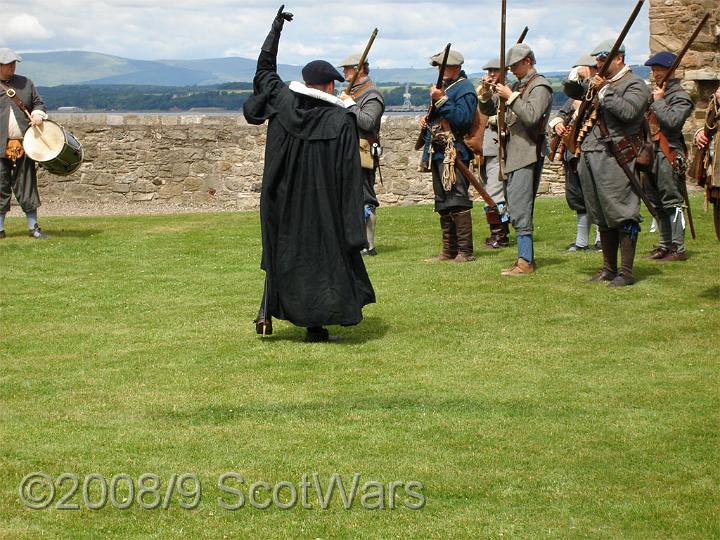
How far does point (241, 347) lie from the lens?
8602 mm

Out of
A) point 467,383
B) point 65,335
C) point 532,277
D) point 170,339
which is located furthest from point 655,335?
point 65,335

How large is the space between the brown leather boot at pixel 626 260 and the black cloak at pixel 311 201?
3.04 meters

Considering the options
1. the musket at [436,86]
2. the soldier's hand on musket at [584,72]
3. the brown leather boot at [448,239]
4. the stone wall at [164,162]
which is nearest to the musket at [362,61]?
the musket at [436,86]

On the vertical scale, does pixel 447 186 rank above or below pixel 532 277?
above

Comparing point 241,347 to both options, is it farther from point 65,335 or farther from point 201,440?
point 201,440

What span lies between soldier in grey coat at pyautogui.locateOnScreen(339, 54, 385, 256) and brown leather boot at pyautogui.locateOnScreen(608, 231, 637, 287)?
228cm

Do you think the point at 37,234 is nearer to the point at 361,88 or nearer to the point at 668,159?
the point at 361,88

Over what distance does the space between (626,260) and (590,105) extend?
4.49ft

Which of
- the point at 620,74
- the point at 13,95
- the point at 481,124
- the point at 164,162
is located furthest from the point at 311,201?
the point at 164,162

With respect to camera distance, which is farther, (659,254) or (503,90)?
(659,254)

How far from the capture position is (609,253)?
10852mm

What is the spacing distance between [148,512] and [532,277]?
6512 mm

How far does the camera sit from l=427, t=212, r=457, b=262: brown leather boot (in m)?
12.4

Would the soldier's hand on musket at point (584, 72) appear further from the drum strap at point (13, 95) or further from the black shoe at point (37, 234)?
the black shoe at point (37, 234)
